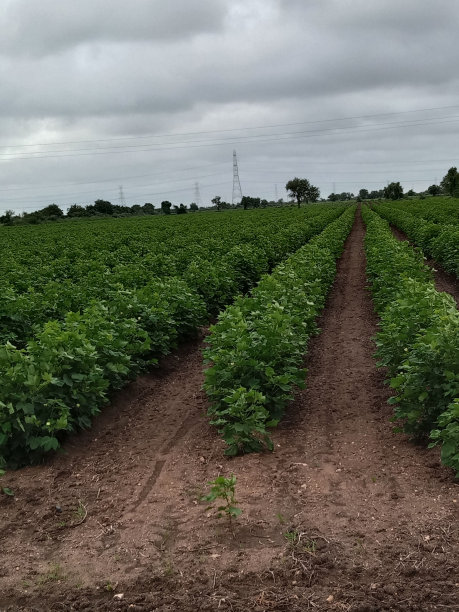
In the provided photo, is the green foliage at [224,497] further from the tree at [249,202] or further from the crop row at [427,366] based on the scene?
the tree at [249,202]

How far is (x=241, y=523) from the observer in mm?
4332

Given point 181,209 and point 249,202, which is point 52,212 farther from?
point 249,202

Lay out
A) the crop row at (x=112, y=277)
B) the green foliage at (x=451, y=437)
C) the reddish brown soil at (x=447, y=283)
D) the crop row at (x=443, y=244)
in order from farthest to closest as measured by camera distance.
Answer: the crop row at (x=443, y=244), the reddish brown soil at (x=447, y=283), the crop row at (x=112, y=277), the green foliage at (x=451, y=437)

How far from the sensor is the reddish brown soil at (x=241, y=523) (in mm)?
3570

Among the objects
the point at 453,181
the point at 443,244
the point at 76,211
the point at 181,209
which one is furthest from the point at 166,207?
the point at 443,244

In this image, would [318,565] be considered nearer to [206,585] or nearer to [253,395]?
[206,585]

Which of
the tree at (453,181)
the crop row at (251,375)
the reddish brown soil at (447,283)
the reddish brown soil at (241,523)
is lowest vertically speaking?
the reddish brown soil at (447,283)

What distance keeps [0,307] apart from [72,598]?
23.1ft

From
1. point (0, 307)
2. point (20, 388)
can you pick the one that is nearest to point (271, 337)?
point (20, 388)

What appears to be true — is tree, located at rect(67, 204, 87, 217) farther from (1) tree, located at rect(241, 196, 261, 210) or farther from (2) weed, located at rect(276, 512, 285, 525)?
(2) weed, located at rect(276, 512, 285, 525)

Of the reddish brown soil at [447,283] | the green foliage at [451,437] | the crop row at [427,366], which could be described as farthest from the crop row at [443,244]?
the green foliage at [451,437]

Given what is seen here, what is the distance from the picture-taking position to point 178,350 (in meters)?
10.3

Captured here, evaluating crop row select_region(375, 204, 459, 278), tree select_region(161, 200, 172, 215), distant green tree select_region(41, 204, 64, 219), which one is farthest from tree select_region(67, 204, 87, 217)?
crop row select_region(375, 204, 459, 278)

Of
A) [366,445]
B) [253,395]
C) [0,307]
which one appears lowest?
[366,445]
